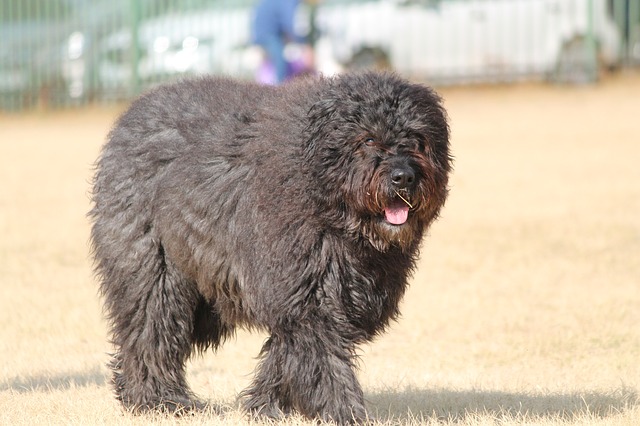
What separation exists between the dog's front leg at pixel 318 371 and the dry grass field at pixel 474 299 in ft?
0.71

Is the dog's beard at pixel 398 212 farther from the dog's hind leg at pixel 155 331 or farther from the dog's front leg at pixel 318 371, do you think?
the dog's hind leg at pixel 155 331

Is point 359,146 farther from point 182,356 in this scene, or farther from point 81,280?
point 81,280

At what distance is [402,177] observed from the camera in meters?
5.78

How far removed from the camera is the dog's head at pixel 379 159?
19.1ft

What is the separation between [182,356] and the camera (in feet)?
22.7

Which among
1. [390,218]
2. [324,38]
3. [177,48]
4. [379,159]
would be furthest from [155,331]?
[177,48]

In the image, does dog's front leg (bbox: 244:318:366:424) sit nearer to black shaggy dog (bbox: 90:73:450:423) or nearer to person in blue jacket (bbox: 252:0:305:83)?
black shaggy dog (bbox: 90:73:450:423)

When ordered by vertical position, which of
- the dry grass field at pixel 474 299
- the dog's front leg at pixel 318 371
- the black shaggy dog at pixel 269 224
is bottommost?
the dry grass field at pixel 474 299

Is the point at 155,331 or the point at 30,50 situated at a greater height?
the point at 30,50

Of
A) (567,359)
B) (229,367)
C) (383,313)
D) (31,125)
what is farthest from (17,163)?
(383,313)

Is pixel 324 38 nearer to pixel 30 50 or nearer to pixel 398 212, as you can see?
pixel 30 50

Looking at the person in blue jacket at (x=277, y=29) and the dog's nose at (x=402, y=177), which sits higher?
the person in blue jacket at (x=277, y=29)

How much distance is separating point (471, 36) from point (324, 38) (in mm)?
3161

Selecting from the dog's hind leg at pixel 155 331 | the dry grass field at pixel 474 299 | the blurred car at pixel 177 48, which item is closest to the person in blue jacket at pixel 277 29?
the dry grass field at pixel 474 299
